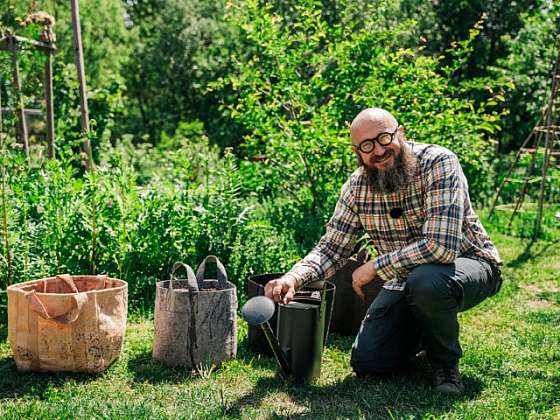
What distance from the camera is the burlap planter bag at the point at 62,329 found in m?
3.17

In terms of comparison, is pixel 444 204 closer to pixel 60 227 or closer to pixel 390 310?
pixel 390 310

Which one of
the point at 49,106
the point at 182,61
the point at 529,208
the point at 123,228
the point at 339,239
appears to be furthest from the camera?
the point at 182,61

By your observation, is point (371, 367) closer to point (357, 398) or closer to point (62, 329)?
point (357, 398)

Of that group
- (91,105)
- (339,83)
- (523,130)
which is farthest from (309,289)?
(523,130)

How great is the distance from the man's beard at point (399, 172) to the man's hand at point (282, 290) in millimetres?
651

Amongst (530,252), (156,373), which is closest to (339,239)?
(156,373)

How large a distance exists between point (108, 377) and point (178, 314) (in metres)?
0.45

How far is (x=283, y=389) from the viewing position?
318 cm

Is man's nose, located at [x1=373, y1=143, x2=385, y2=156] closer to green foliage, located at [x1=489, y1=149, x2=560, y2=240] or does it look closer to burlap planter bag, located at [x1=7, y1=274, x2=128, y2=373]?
burlap planter bag, located at [x1=7, y1=274, x2=128, y2=373]

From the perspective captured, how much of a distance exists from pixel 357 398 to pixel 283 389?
0.35 meters

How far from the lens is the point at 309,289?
374 cm

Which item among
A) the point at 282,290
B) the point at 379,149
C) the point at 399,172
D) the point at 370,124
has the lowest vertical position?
the point at 282,290

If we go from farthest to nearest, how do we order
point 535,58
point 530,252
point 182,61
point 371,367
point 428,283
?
point 182,61 → point 535,58 → point 530,252 → point 371,367 → point 428,283

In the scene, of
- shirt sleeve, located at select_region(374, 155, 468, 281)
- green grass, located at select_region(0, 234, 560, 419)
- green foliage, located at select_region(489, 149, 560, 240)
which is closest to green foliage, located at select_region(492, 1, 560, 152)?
green foliage, located at select_region(489, 149, 560, 240)
